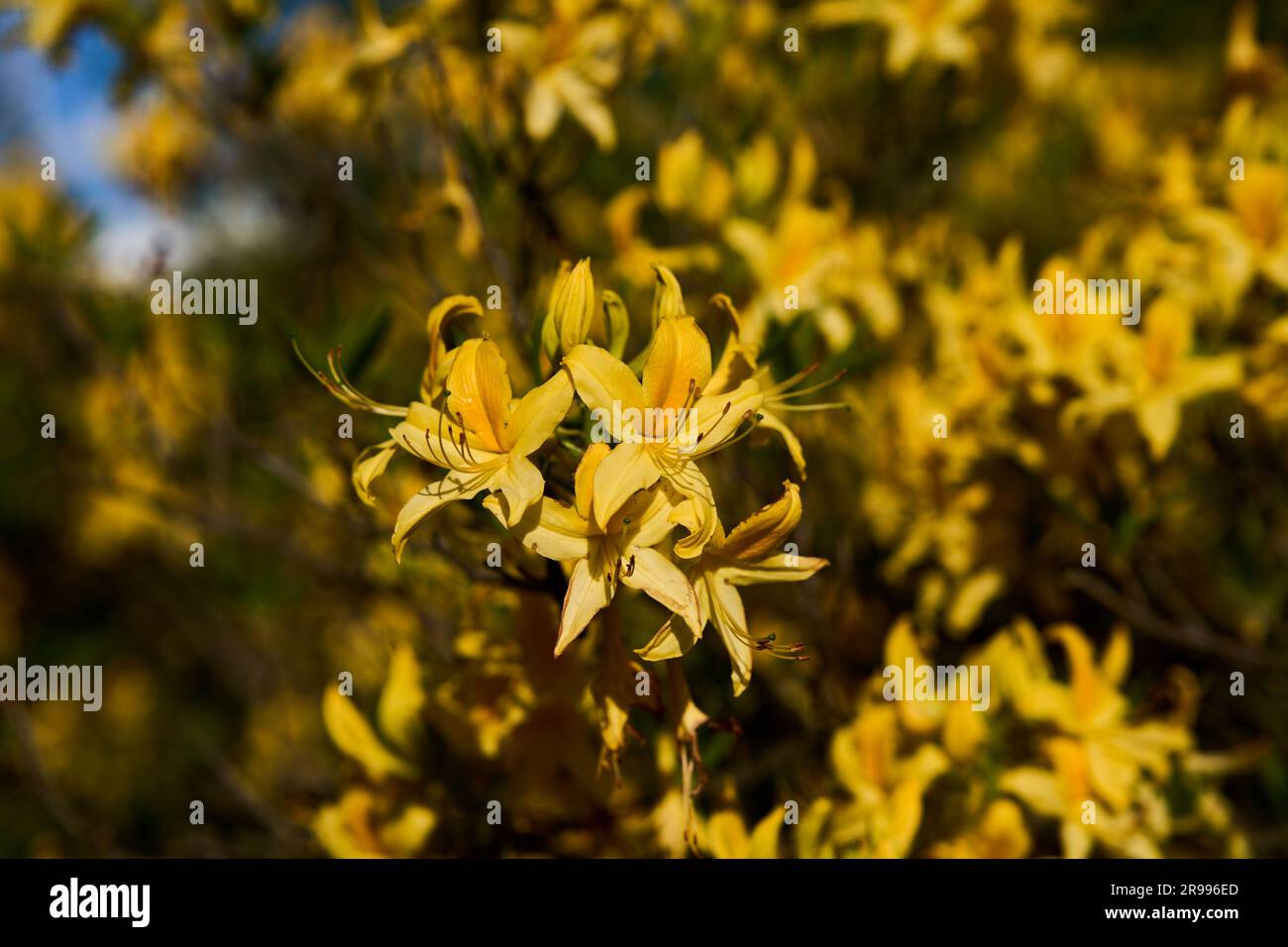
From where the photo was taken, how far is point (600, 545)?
1424 millimetres

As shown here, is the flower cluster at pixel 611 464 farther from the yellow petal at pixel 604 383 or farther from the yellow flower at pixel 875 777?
the yellow flower at pixel 875 777

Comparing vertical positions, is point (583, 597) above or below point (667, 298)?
below

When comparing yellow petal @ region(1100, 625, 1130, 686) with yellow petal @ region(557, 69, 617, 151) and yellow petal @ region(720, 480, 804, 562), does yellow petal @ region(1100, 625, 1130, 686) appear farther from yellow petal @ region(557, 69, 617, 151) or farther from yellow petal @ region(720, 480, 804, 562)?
yellow petal @ region(557, 69, 617, 151)

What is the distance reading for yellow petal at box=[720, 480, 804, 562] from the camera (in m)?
1.41

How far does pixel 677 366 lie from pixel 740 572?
A: 1.04 feet

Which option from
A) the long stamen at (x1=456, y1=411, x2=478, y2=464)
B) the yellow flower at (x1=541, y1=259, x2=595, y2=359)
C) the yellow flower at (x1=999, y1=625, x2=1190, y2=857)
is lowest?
the yellow flower at (x1=999, y1=625, x2=1190, y2=857)

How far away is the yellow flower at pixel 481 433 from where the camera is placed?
4.51 ft

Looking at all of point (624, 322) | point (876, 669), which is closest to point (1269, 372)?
point (876, 669)

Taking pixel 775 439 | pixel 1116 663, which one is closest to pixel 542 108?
pixel 775 439

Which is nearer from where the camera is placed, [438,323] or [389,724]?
[438,323]

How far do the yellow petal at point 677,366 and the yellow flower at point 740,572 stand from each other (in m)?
0.19

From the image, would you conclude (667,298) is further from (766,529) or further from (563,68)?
(563,68)

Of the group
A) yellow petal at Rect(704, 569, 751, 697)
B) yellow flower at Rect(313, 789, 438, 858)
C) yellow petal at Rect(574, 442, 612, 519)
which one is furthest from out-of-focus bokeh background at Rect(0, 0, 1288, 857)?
yellow petal at Rect(574, 442, 612, 519)

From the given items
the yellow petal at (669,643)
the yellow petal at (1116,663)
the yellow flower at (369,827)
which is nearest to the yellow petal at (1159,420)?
the yellow petal at (1116,663)
